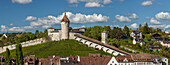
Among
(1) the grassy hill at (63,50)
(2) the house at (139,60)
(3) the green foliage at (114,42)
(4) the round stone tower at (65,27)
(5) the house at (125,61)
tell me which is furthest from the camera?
(4) the round stone tower at (65,27)

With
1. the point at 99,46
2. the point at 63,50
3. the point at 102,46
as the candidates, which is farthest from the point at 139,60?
the point at 63,50

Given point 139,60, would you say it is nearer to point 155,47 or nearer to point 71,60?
point 71,60

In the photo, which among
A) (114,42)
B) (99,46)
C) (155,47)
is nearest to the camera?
(99,46)

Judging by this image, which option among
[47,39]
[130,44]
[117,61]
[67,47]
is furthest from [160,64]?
[47,39]

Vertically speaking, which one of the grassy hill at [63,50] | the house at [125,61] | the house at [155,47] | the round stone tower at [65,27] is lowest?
the house at [125,61]

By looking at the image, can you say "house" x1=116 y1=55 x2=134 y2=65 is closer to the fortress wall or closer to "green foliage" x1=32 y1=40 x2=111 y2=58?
"green foliage" x1=32 y1=40 x2=111 y2=58

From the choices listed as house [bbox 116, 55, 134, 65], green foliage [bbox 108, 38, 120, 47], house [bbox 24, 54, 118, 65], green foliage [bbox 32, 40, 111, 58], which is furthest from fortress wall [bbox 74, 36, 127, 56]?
house [bbox 24, 54, 118, 65]

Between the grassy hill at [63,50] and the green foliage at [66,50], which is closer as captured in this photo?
the green foliage at [66,50]

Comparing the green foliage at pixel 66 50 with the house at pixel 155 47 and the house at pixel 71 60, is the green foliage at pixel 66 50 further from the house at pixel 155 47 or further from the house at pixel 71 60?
the house at pixel 155 47

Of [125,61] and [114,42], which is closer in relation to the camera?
[125,61]

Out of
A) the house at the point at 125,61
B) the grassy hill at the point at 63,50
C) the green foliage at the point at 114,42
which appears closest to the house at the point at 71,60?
the house at the point at 125,61

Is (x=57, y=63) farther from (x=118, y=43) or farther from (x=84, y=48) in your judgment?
(x=118, y=43)

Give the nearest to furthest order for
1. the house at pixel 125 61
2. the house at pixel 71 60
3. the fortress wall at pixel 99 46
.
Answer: the house at pixel 71 60 < the house at pixel 125 61 < the fortress wall at pixel 99 46

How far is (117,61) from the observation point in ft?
262
